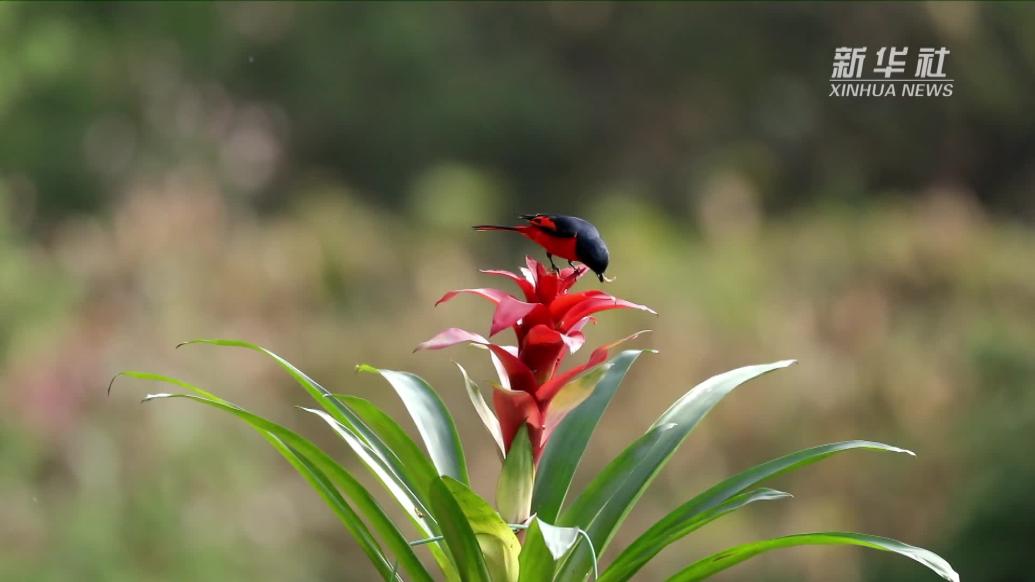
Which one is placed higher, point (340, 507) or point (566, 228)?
point (566, 228)

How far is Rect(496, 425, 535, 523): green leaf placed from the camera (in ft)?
3.61

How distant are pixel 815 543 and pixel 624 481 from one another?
0.60 ft

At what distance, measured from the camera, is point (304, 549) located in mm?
4082

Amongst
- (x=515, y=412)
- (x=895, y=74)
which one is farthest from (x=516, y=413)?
(x=895, y=74)

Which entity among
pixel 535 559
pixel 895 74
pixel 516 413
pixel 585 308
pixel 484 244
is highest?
pixel 895 74

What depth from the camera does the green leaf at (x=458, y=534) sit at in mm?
978

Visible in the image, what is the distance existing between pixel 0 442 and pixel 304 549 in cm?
105

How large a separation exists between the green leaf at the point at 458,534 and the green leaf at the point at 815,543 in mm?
173

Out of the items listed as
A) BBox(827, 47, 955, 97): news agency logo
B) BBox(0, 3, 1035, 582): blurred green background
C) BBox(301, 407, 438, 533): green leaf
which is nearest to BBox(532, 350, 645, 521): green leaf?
BBox(301, 407, 438, 533): green leaf

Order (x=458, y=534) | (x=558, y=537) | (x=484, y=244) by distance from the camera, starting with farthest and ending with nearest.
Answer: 1. (x=484, y=244)
2. (x=458, y=534)
3. (x=558, y=537)

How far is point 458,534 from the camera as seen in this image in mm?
1021

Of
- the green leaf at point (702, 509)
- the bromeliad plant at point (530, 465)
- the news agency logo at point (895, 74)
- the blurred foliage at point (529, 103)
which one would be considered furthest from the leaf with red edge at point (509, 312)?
the blurred foliage at point (529, 103)

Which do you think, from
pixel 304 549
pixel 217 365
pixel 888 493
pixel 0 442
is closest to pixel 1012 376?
pixel 888 493

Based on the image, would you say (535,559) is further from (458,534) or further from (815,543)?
(815,543)
